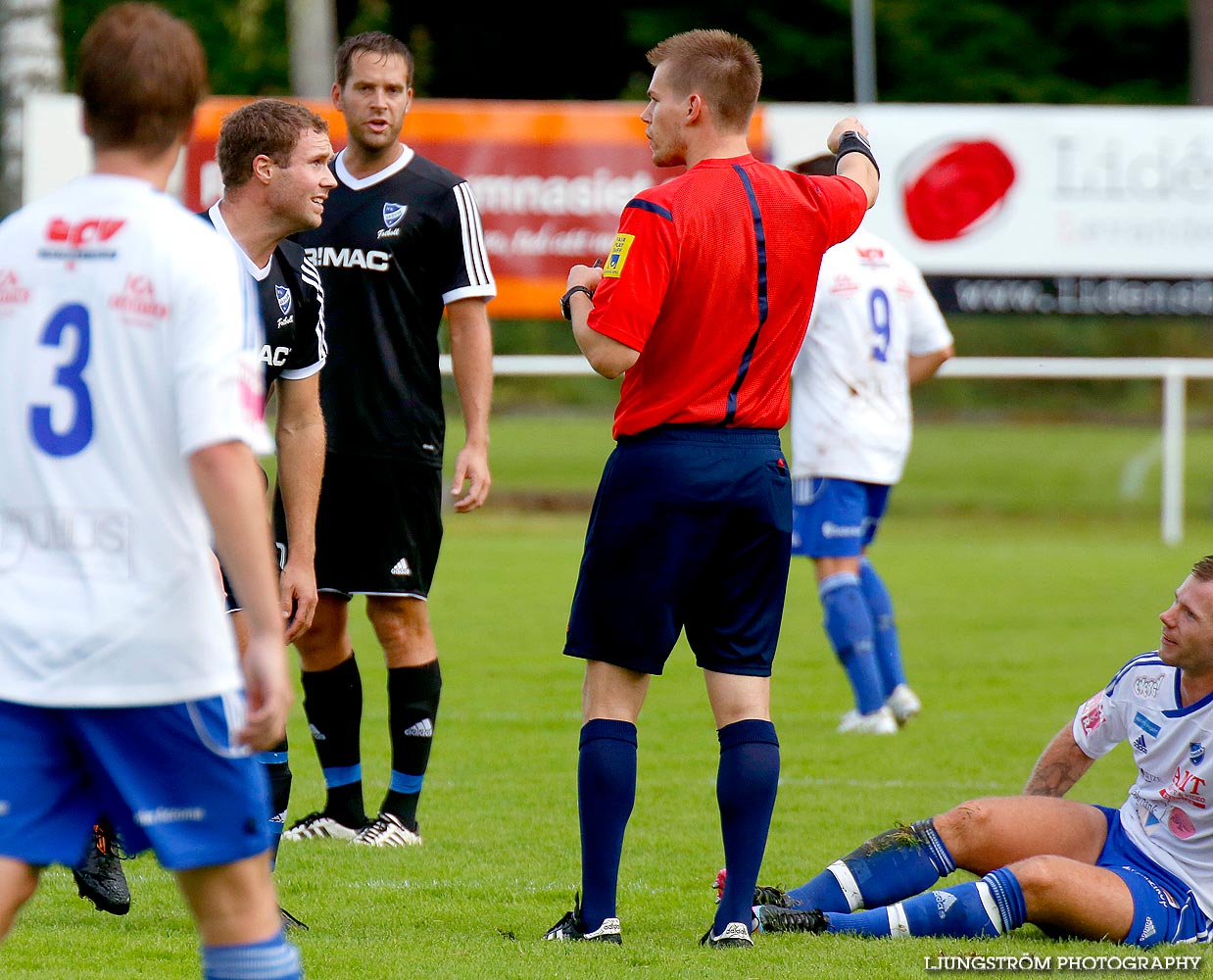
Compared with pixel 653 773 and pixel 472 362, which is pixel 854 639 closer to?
pixel 653 773

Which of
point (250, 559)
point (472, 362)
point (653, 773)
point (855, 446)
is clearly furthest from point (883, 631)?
point (250, 559)

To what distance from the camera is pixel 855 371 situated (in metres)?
7.75

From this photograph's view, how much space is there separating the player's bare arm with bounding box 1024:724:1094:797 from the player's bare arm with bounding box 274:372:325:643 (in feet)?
6.24

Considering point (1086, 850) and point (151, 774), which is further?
point (1086, 850)

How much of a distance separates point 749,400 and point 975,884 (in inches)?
51.2

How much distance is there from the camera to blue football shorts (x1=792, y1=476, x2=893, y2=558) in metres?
7.55

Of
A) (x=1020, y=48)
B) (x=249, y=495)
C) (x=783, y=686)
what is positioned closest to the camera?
(x=249, y=495)

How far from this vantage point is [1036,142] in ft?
53.7

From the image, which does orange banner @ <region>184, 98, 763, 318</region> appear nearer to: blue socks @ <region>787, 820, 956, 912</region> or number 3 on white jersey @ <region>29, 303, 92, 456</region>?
blue socks @ <region>787, 820, 956, 912</region>

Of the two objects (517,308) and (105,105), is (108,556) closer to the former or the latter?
(105,105)

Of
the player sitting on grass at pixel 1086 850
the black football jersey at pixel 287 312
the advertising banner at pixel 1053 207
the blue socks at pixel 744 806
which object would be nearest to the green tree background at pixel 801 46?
the advertising banner at pixel 1053 207

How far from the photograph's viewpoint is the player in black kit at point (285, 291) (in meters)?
4.20

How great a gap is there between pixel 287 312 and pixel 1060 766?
227 centimetres

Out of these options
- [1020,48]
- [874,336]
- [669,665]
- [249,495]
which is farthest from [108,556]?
[1020,48]
